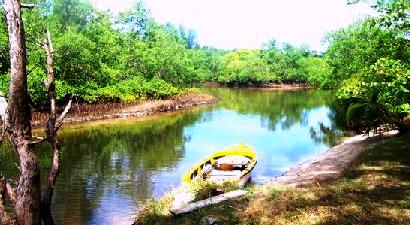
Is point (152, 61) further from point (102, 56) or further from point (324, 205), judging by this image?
point (324, 205)

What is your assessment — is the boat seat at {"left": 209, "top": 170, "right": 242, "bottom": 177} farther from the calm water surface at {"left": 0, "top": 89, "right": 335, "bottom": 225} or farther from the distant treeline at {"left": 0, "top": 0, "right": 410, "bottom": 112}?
the distant treeline at {"left": 0, "top": 0, "right": 410, "bottom": 112}

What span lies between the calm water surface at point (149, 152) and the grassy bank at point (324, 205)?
19.3 ft

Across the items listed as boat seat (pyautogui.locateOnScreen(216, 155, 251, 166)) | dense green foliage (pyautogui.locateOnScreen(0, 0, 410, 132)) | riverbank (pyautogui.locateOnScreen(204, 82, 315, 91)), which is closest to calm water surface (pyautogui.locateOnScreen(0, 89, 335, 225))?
boat seat (pyautogui.locateOnScreen(216, 155, 251, 166))

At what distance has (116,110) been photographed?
166ft

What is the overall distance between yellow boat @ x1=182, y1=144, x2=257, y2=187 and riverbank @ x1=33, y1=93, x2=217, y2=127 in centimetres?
2119

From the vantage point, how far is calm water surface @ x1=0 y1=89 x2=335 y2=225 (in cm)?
2012

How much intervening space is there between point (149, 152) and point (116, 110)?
20.2 m

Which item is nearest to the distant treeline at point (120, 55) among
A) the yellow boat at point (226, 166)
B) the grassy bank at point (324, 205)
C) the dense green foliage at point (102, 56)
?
the dense green foliage at point (102, 56)

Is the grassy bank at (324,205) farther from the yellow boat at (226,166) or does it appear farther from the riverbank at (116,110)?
the riverbank at (116,110)

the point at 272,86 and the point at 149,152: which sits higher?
the point at 272,86

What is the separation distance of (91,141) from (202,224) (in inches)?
1003

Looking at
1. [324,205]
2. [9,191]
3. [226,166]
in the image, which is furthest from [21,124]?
[226,166]

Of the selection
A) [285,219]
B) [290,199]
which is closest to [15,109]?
[285,219]

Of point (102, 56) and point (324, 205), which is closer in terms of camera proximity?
point (324, 205)
